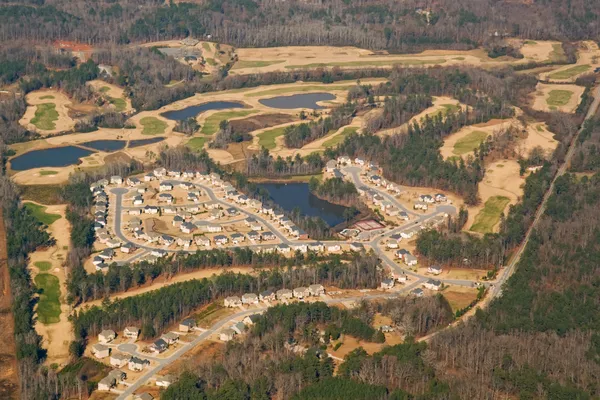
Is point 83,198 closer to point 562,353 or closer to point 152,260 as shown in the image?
point 152,260

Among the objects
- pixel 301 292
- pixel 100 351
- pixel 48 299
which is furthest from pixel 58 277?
pixel 301 292

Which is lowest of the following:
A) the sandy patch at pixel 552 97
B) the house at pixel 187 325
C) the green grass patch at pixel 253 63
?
the house at pixel 187 325

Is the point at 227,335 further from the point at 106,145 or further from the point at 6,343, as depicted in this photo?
the point at 106,145

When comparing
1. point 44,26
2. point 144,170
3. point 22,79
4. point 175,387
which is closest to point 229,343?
point 175,387

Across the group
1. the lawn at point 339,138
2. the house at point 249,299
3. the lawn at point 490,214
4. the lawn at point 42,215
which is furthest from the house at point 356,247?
the lawn at point 339,138

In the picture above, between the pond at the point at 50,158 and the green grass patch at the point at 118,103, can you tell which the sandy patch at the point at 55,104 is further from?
the pond at the point at 50,158
